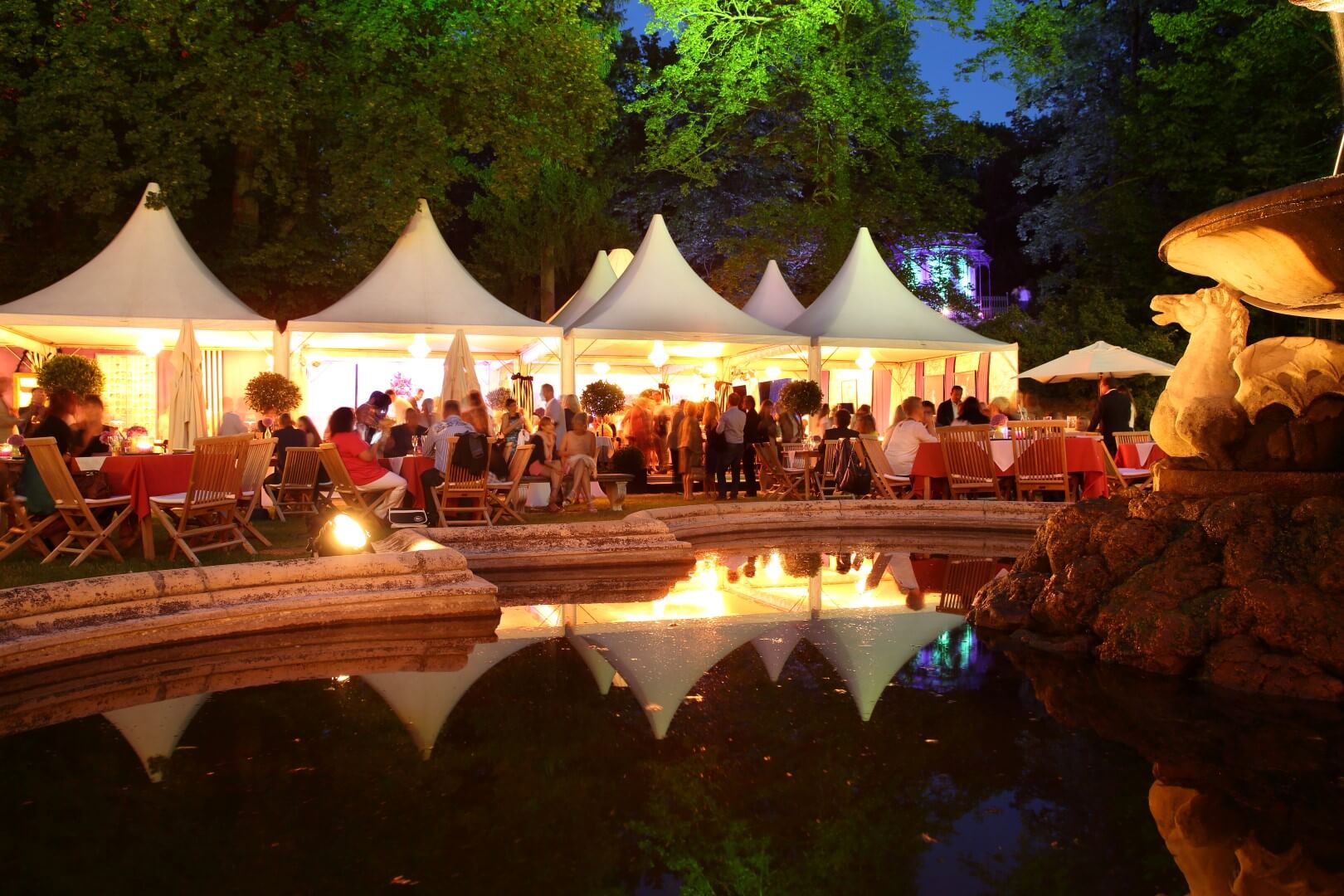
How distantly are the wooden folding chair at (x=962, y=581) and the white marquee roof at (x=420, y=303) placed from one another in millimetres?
8937

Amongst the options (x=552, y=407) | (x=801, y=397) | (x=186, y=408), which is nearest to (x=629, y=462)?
(x=552, y=407)

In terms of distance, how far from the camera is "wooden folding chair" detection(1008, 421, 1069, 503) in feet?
33.1

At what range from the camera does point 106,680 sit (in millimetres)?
4309

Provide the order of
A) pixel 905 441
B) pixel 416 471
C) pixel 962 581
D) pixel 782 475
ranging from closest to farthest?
pixel 962 581 → pixel 416 471 → pixel 905 441 → pixel 782 475

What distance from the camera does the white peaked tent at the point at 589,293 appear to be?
1806 cm

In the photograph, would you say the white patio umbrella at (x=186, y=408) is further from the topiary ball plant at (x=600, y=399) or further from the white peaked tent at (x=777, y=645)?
the white peaked tent at (x=777, y=645)

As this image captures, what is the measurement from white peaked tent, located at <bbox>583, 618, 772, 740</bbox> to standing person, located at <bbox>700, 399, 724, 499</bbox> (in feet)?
24.2

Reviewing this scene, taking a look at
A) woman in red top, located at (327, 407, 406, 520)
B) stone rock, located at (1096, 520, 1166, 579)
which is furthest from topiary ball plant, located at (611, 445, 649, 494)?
stone rock, located at (1096, 520, 1166, 579)

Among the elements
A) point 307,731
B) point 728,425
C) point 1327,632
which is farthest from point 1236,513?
point 728,425

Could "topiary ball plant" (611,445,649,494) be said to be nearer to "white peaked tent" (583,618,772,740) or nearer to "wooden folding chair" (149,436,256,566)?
"wooden folding chair" (149,436,256,566)

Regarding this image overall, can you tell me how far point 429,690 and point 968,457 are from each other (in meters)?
7.43

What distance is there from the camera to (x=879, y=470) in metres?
11.4

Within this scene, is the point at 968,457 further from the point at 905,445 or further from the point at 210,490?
the point at 210,490

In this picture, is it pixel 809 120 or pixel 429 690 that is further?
pixel 809 120
